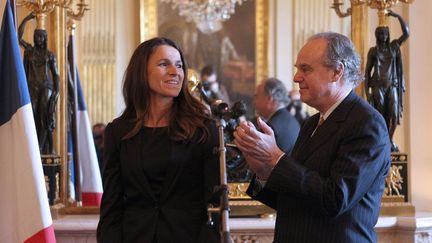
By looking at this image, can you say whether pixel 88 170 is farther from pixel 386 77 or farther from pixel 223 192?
pixel 223 192

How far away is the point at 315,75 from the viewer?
9.62 ft

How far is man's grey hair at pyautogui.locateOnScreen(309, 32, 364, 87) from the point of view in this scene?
2932mm

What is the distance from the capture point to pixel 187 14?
12531mm

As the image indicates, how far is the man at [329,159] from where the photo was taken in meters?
2.79

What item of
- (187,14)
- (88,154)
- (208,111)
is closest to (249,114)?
(187,14)

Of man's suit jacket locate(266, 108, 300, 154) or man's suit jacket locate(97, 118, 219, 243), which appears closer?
man's suit jacket locate(97, 118, 219, 243)

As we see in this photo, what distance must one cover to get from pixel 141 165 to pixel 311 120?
0.67 m

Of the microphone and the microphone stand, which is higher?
the microphone

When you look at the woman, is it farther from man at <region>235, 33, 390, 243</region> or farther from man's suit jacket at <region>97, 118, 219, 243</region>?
man at <region>235, 33, 390, 243</region>

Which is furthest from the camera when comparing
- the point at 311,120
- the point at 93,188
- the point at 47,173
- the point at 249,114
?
the point at 249,114

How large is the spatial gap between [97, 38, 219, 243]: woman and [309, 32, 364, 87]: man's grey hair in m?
0.62

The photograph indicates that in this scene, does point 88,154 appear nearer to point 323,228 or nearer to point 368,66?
point 368,66

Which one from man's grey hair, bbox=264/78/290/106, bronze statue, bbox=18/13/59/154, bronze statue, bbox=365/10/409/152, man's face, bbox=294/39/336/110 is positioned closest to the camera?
man's face, bbox=294/39/336/110

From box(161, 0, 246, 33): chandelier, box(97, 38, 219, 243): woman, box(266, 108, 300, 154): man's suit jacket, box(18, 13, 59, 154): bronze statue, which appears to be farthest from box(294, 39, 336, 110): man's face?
box(161, 0, 246, 33): chandelier
